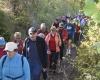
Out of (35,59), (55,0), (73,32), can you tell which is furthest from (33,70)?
(55,0)

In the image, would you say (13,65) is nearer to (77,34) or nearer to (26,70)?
(26,70)

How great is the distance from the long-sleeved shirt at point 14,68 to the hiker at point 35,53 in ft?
6.89

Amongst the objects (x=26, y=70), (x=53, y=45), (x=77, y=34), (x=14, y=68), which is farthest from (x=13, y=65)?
(x=77, y=34)

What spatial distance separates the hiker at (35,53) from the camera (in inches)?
365

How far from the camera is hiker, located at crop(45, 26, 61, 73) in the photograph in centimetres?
1281

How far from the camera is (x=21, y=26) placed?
21.5m

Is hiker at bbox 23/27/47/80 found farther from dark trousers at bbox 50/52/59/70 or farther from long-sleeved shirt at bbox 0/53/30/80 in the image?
dark trousers at bbox 50/52/59/70

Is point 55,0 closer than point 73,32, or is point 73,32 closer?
point 73,32

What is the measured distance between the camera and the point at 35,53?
9430mm

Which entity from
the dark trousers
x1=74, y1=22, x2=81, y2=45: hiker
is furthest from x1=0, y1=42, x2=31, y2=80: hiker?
x1=74, y1=22, x2=81, y2=45: hiker

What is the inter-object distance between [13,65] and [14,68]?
0.08 m

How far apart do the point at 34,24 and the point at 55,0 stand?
35.9 ft

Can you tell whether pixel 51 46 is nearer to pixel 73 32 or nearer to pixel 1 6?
pixel 73 32

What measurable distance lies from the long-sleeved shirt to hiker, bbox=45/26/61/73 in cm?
564
